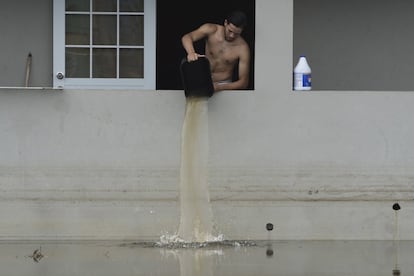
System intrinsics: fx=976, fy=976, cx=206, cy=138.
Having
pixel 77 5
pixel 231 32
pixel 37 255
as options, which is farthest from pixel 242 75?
Result: pixel 37 255

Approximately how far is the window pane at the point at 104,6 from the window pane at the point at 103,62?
1.44 feet

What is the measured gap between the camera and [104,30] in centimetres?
1045

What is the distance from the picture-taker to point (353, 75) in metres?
11.2

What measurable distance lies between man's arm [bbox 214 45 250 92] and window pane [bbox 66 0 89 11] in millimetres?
1755

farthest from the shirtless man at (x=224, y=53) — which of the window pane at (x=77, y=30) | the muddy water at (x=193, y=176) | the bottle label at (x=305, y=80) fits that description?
the window pane at (x=77, y=30)

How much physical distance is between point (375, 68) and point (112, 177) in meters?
3.53

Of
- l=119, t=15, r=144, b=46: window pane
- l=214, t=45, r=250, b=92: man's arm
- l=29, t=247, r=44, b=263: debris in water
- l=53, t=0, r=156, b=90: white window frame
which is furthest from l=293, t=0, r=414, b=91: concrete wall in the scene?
l=29, t=247, r=44, b=263: debris in water

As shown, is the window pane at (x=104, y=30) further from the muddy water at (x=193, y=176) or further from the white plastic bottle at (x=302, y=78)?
the white plastic bottle at (x=302, y=78)

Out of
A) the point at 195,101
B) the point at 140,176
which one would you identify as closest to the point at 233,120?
the point at 195,101

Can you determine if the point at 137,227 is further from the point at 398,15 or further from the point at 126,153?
the point at 398,15

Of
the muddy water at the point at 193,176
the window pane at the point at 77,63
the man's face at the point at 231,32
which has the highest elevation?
the man's face at the point at 231,32

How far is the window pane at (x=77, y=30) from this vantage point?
10445mm

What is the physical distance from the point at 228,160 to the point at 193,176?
377mm

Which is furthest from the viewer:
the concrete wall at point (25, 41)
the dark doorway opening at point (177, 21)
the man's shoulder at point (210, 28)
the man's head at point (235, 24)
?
the dark doorway opening at point (177, 21)
